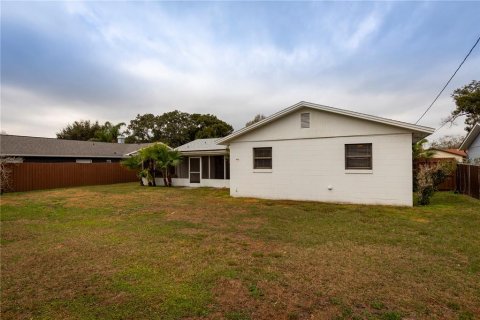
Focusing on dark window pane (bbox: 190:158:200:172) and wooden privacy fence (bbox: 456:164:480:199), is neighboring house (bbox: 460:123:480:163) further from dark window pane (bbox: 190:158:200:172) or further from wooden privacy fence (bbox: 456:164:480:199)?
dark window pane (bbox: 190:158:200:172)

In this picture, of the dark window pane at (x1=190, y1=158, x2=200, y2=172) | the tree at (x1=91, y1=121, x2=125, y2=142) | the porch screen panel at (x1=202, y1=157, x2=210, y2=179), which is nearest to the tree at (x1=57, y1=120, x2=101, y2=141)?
the tree at (x1=91, y1=121, x2=125, y2=142)

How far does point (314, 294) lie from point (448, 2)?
40.4 feet

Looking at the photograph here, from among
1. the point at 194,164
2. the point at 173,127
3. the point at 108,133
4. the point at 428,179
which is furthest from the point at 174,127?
the point at 428,179

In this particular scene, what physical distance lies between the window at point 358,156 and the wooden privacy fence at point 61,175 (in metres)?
20.0

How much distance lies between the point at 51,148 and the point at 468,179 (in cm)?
2966

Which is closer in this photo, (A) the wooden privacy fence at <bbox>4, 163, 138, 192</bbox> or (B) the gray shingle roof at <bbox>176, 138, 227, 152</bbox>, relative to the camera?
(A) the wooden privacy fence at <bbox>4, 163, 138, 192</bbox>

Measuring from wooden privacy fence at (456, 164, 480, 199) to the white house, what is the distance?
11.4ft

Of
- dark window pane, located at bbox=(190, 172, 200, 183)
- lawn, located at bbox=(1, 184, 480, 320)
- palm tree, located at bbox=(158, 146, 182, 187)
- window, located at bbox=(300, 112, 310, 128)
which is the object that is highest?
window, located at bbox=(300, 112, 310, 128)

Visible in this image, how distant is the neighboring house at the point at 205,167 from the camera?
18.9m

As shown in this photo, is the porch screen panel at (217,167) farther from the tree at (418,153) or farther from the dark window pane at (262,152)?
the tree at (418,153)

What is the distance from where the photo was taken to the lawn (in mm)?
3348

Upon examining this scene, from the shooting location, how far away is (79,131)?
4488 centimetres

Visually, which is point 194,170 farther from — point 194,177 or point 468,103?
point 468,103

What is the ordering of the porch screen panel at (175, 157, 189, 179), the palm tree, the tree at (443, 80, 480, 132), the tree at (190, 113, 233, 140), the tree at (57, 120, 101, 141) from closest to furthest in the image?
the palm tree → the porch screen panel at (175, 157, 189, 179) → the tree at (443, 80, 480, 132) → the tree at (190, 113, 233, 140) → the tree at (57, 120, 101, 141)
